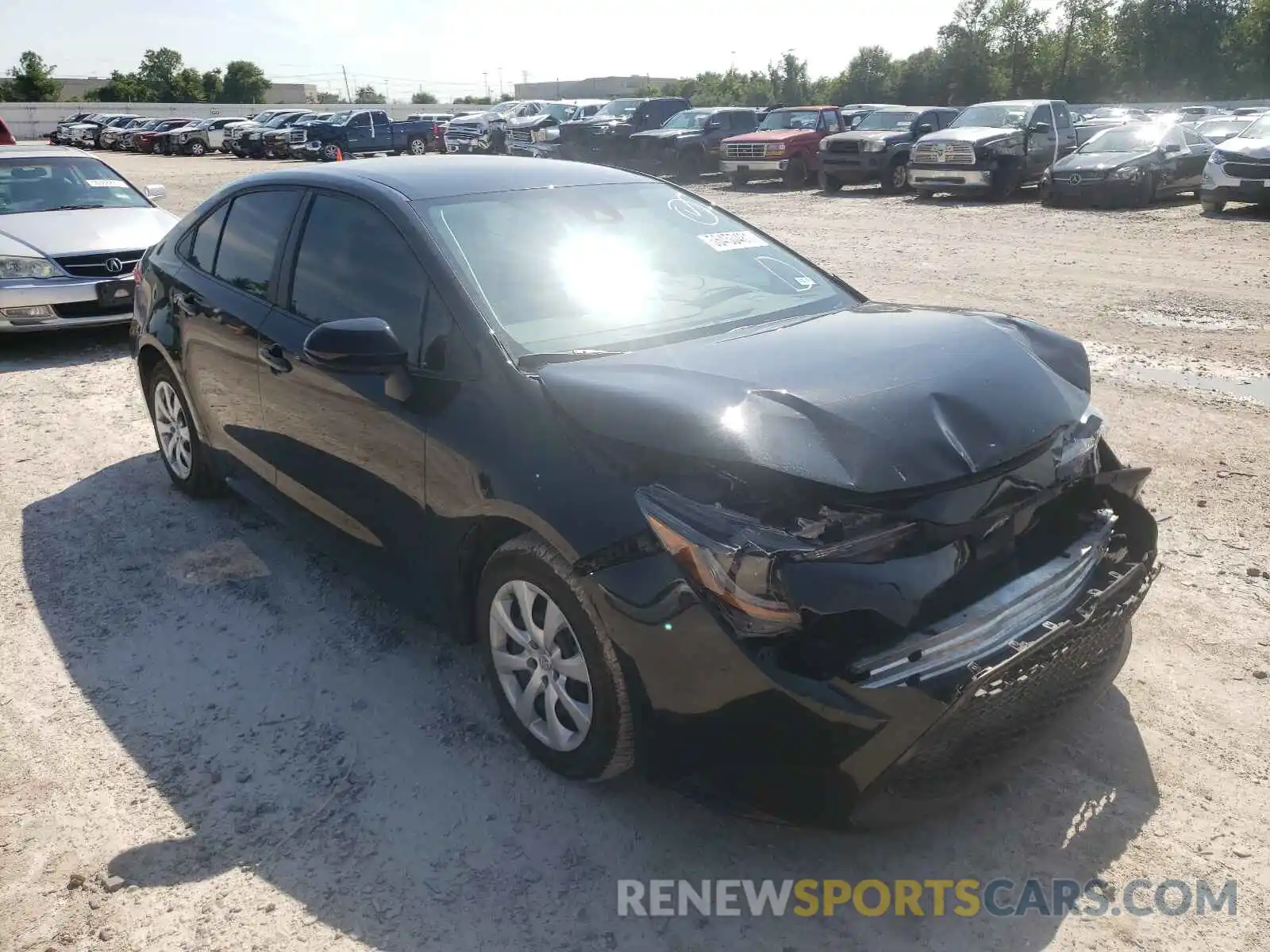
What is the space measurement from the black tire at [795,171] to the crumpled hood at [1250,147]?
8.93 meters

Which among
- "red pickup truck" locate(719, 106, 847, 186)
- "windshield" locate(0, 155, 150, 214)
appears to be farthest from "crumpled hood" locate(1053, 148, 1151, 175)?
"windshield" locate(0, 155, 150, 214)

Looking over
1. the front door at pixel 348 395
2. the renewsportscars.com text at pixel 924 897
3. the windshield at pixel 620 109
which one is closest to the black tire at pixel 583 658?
the renewsportscars.com text at pixel 924 897

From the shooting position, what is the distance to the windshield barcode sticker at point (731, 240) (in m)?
3.97

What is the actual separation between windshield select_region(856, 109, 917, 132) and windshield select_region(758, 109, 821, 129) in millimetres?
1106

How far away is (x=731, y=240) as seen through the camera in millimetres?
4047

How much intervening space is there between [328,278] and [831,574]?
236 cm

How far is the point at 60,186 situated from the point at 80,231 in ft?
3.84

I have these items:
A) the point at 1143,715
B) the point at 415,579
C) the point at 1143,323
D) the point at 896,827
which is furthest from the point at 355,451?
the point at 1143,323

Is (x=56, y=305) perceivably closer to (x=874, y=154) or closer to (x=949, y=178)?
(x=949, y=178)

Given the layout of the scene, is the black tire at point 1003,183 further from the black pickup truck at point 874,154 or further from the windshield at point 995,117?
the black pickup truck at point 874,154

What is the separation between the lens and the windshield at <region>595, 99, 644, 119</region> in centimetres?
2759

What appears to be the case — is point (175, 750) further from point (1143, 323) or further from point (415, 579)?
point (1143, 323)

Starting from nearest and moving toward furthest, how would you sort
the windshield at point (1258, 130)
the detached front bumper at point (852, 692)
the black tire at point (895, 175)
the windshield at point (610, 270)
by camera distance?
the detached front bumper at point (852, 692)
the windshield at point (610, 270)
the windshield at point (1258, 130)
the black tire at point (895, 175)

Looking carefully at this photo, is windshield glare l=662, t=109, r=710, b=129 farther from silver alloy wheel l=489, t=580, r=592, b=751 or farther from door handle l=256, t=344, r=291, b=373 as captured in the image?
silver alloy wheel l=489, t=580, r=592, b=751
